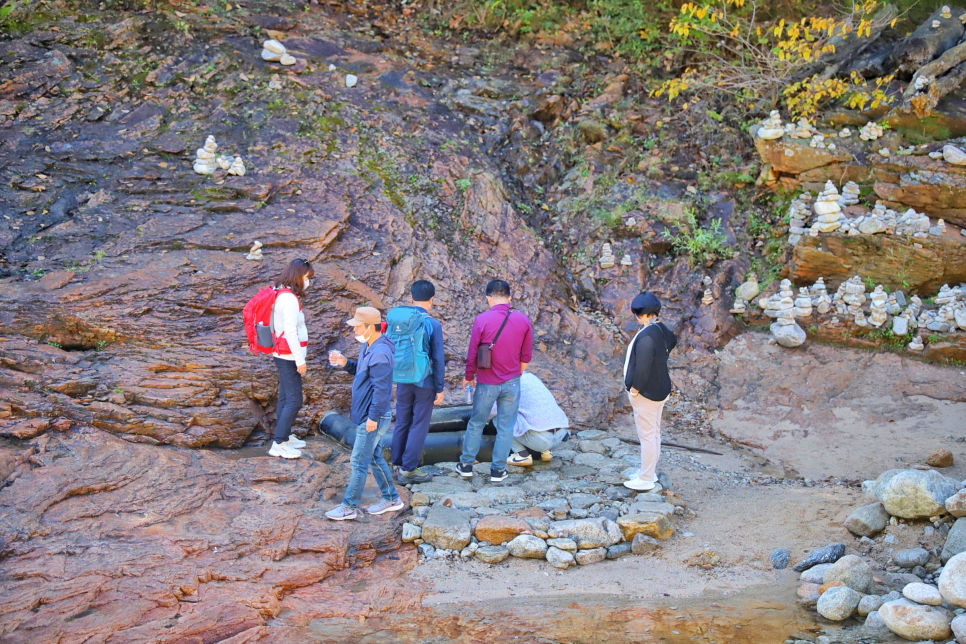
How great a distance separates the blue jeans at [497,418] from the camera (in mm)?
6355

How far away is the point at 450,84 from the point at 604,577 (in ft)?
27.2

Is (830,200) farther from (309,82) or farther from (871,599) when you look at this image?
(309,82)

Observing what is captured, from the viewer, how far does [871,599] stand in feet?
14.8

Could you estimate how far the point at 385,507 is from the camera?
5750 mm

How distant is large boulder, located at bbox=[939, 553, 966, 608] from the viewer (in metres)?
4.20

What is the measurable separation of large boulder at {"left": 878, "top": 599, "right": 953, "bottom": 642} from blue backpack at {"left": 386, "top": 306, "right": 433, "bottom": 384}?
3.69 meters

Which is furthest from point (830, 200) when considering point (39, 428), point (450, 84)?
point (39, 428)

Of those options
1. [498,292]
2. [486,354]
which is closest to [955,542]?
[486,354]

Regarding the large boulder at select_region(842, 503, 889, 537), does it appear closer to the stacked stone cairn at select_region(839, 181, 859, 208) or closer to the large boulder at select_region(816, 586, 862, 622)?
the large boulder at select_region(816, 586, 862, 622)

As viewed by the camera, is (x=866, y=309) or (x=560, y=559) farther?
(x=866, y=309)

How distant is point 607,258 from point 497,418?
4118mm

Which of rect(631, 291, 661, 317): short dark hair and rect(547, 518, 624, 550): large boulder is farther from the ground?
rect(631, 291, 661, 317): short dark hair

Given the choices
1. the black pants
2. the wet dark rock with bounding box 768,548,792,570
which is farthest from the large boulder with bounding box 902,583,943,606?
the black pants

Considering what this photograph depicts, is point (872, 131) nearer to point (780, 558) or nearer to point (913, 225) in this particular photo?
point (913, 225)
